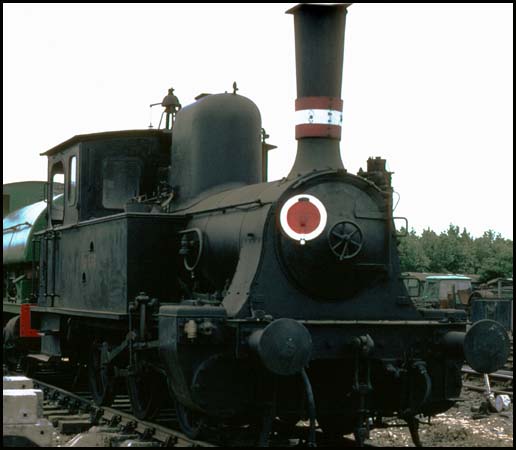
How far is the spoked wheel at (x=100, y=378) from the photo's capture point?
9.52 meters

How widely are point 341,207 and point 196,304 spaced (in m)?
1.42

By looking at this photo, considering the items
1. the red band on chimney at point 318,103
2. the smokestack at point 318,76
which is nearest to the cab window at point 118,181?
the smokestack at point 318,76

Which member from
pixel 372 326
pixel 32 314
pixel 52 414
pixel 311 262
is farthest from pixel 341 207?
pixel 32 314

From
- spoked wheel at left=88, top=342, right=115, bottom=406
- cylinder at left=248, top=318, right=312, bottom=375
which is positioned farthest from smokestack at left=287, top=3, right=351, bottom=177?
spoked wheel at left=88, top=342, right=115, bottom=406

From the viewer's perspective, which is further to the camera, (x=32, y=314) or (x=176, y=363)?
(x=32, y=314)

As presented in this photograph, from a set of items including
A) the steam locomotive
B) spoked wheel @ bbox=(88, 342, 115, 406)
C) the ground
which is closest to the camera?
the steam locomotive

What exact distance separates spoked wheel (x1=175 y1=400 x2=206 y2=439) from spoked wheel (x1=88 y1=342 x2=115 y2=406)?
5.71 feet

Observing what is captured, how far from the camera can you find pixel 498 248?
60.9 meters

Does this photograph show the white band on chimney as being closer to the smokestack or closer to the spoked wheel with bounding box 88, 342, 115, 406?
the smokestack

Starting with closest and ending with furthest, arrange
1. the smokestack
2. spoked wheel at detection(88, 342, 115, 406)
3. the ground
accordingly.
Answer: the smokestack < the ground < spoked wheel at detection(88, 342, 115, 406)

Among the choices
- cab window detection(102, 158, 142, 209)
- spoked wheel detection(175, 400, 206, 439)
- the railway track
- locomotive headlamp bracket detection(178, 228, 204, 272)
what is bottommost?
the railway track

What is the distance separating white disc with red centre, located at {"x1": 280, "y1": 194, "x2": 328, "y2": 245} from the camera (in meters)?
7.30

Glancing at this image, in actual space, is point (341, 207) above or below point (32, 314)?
above

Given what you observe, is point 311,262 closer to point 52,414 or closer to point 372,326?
point 372,326
